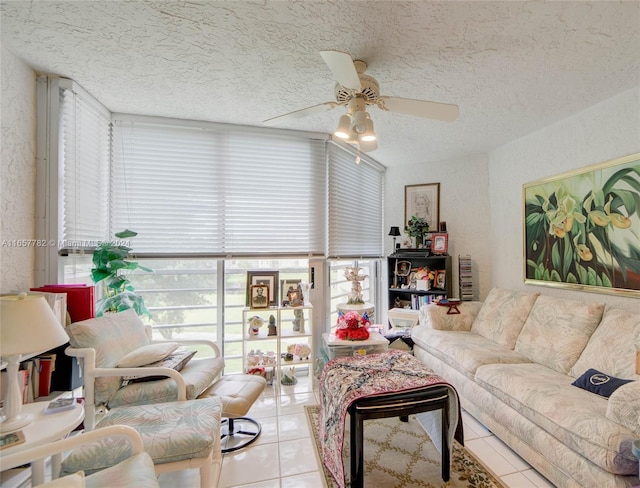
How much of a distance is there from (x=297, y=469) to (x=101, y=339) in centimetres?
155

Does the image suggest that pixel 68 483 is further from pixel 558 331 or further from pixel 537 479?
pixel 558 331

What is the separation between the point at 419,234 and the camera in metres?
3.91

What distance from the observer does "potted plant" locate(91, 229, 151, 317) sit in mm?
2494

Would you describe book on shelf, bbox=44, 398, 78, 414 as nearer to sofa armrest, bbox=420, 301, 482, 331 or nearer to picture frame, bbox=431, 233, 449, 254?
sofa armrest, bbox=420, 301, 482, 331

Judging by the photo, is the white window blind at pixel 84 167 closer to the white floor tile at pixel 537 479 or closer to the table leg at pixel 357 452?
the table leg at pixel 357 452

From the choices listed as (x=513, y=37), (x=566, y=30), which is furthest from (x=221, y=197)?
(x=566, y=30)

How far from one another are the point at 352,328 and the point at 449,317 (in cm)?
115

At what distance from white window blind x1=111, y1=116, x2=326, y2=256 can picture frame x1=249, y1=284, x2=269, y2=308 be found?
428mm

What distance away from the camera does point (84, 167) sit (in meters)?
2.57

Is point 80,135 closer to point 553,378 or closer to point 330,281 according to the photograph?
point 330,281

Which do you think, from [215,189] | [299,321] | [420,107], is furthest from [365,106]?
[299,321]

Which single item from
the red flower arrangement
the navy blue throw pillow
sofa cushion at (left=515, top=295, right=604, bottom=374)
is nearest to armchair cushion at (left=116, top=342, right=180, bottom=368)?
the red flower arrangement

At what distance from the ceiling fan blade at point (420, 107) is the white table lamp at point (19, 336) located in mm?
2139

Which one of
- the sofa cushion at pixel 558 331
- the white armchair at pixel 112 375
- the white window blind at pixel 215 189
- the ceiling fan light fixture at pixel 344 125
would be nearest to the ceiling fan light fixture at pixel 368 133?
the ceiling fan light fixture at pixel 344 125
